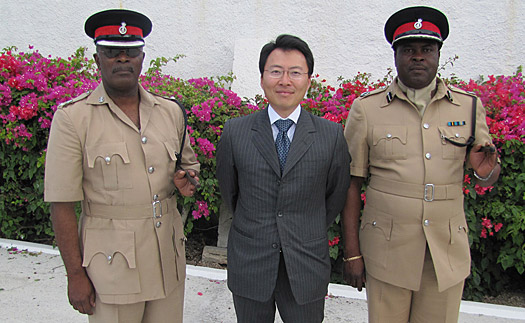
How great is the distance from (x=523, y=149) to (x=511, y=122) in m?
0.22

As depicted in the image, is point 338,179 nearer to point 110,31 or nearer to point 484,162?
point 484,162

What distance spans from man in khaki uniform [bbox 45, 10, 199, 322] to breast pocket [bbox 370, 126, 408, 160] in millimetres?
932

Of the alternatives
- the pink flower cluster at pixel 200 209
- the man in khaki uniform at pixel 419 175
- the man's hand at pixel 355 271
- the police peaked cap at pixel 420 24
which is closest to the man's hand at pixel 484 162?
the man in khaki uniform at pixel 419 175

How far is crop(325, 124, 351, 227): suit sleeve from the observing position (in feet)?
6.62

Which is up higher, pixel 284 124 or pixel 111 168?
pixel 284 124

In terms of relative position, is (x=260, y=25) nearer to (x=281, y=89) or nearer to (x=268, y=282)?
(x=281, y=89)

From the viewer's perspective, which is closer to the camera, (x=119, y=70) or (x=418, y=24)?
(x=119, y=70)

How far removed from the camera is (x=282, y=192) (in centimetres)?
190

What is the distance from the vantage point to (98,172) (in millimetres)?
1938

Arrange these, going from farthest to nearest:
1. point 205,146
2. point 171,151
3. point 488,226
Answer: point 205,146 < point 488,226 < point 171,151

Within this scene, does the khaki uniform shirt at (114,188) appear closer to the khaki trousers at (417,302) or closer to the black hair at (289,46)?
the black hair at (289,46)

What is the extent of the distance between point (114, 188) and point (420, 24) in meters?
1.61

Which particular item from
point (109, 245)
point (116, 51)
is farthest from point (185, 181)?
point (116, 51)

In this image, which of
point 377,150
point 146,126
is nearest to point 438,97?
point 377,150
